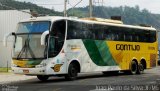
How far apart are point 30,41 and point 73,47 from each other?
113 inches

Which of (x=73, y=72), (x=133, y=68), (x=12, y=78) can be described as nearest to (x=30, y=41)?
(x=73, y=72)

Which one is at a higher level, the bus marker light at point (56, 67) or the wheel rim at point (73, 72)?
the bus marker light at point (56, 67)

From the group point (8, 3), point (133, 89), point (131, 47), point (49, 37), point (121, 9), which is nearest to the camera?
point (133, 89)

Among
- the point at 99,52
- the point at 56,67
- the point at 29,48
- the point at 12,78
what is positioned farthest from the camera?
the point at 12,78

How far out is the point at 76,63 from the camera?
94.7 ft

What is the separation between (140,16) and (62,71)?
311ft

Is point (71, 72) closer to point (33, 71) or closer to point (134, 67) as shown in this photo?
point (33, 71)

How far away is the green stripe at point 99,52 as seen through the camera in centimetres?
3005

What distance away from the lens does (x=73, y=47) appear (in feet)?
93.2

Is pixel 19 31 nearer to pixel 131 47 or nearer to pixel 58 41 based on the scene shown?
pixel 58 41

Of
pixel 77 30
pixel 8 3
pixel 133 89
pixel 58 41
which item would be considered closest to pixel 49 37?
pixel 58 41

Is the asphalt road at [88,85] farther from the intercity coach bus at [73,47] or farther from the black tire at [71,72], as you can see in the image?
the intercity coach bus at [73,47]

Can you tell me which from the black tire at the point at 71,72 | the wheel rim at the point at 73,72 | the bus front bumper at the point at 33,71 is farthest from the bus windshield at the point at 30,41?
the wheel rim at the point at 73,72

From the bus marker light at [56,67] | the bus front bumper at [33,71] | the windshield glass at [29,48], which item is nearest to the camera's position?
the bus front bumper at [33,71]
